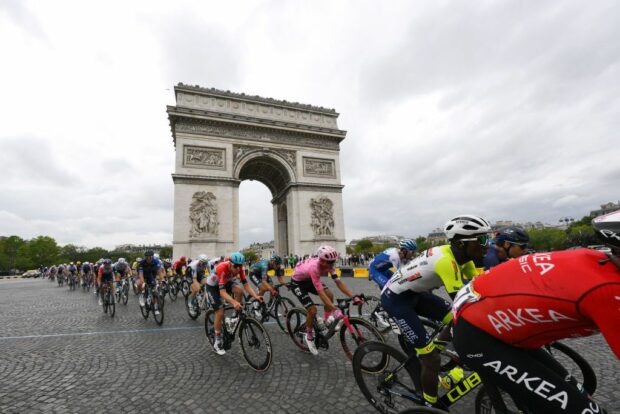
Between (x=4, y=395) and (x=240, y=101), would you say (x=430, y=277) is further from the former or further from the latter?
(x=240, y=101)

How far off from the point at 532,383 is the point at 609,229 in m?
0.78

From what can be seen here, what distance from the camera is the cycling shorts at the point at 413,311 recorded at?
2539mm

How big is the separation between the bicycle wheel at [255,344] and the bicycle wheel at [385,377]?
1246 mm

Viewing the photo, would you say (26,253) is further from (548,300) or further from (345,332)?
(548,300)

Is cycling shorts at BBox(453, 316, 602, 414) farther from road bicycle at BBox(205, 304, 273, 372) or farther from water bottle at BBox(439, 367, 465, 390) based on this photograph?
road bicycle at BBox(205, 304, 273, 372)

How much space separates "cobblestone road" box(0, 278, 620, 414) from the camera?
2928 mm

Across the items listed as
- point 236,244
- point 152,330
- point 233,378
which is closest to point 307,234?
point 236,244

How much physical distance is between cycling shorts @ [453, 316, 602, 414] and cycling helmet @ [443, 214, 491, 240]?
2.77 feet

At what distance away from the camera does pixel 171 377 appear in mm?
3617

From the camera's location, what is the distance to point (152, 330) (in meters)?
5.92

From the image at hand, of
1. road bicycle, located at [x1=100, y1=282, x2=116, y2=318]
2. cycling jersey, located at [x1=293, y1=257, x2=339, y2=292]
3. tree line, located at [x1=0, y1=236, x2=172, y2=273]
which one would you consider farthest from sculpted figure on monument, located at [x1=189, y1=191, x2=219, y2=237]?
tree line, located at [x1=0, y1=236, x2=172, y2=273]

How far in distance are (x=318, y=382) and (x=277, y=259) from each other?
468cm

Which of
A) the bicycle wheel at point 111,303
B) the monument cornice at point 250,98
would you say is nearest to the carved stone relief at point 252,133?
the monument cornice at point 250,98

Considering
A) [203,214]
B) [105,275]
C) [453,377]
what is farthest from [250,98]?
[453,377]
